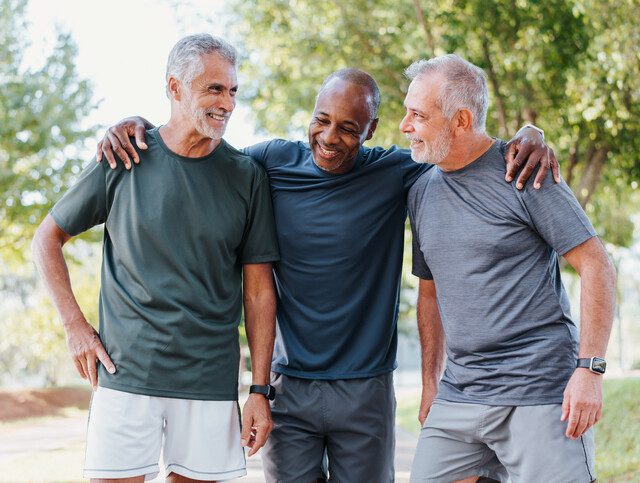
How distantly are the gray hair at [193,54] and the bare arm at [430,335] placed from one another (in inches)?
53.2

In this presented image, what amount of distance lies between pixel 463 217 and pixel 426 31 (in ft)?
31.2

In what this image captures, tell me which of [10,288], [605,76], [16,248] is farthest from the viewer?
[10,288]

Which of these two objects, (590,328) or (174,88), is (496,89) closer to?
(174,88)

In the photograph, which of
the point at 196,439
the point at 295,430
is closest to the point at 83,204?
the point at 196,439

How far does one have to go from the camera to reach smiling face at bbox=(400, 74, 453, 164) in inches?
148

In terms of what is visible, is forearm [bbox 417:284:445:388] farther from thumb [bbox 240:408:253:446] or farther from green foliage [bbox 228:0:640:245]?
green foliage [bbox 228:0:640:245]

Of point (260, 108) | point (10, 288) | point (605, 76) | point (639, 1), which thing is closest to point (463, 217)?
point (639, 1)

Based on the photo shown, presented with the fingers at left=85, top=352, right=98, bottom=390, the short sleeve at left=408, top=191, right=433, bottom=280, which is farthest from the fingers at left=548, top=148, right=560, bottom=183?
the fingers at left=85, top=352, right=98, bottom=390

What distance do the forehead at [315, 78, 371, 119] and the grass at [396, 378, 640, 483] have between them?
5.60 meters

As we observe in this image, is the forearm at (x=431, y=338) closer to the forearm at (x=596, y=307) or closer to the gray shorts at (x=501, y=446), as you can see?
the gray shorts at (x=501, y=446)

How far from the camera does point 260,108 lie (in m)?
16.4

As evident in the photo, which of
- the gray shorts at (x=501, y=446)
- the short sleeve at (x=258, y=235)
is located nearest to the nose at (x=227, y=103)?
the short sleeve at (x=258, y=235)

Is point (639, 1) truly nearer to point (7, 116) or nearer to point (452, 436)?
point (452, 436)

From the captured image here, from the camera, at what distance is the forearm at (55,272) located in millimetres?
3801
